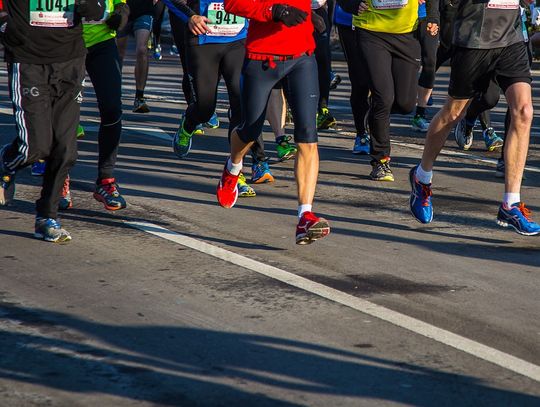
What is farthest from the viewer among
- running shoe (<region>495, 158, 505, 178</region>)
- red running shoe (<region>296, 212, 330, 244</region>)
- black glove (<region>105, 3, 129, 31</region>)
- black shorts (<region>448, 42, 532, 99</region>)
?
running shoe (<region>495, 158, 505, 178</region>)

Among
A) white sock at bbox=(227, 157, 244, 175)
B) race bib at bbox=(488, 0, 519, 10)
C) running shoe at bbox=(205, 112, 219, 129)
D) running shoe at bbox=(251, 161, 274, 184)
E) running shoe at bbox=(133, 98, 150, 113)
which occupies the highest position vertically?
race bib at bbox=(488, 0, 519, 10)

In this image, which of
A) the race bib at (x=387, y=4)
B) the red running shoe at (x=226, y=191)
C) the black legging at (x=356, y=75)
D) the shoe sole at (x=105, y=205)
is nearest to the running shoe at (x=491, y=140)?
the black legging at (x=356, y=75)

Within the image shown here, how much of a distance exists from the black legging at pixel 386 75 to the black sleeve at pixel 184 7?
1.52 m

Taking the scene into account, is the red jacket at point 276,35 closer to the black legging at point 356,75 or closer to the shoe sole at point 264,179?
the shoe sole at point 264,179

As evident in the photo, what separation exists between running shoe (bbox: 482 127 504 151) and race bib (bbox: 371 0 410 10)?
2.50 meters

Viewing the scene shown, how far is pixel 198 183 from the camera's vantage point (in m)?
9.93

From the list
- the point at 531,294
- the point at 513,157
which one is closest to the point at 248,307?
the point at 531,294

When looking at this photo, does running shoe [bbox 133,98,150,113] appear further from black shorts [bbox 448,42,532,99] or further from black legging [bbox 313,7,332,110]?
black shorts [bbox 448,42,532,99]

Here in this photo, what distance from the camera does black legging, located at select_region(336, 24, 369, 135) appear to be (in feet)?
35.1

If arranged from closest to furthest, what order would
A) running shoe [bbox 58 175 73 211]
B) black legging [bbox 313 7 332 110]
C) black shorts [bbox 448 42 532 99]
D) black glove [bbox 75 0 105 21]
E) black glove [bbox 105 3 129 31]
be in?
black glove [bbox 75 0 105 21] < black shorts [bbox 448 42 532 99] < black glove [bbox 105 3 129 31] < running shoe [bbox 58 175 73 211] < black legging [bbox 313 7 332 110]

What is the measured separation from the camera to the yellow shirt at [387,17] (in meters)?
10.0

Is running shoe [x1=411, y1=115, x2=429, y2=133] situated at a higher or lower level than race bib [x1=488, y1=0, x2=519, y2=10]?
lower

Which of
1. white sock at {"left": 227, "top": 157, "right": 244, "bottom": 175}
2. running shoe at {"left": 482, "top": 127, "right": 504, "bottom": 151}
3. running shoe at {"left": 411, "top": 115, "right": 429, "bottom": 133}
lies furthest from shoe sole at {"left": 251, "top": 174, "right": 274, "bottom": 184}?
running shoe at {"left": 411, "top": 115, "right": 429, "bottom": 133}

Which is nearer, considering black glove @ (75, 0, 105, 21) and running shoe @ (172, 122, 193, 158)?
black glove @ (75, 0, 105, 21)
